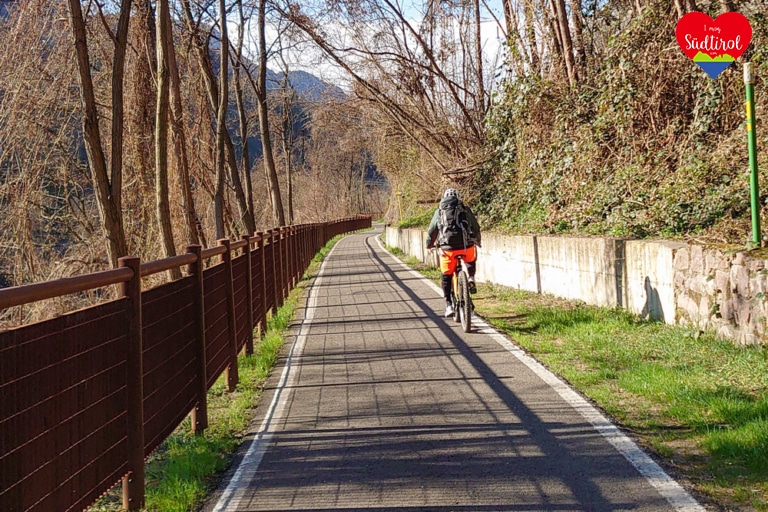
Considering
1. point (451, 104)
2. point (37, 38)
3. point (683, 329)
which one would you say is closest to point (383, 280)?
point (451, 104)

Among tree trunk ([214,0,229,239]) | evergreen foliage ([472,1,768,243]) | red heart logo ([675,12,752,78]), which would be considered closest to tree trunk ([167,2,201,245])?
tree trunk ([214,0,229,239])

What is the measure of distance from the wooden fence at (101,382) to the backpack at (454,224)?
161 inches

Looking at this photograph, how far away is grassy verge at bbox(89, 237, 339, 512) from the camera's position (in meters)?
4.84

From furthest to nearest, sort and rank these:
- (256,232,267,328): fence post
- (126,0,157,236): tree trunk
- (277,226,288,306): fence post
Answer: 1. (126,0,157,236): tree trunk
2. (277,226,288,306): fence post
3. (256,232,267,328): fence post

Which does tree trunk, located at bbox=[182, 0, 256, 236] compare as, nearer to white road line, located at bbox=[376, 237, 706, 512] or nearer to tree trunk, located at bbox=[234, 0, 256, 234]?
tree trunk, located at bbox=[234, 0, 256, 234]

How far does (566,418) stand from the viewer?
6.00m

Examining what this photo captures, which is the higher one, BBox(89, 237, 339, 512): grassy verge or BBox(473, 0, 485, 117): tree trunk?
BBox(473, 0, 485, 117): tree trunk

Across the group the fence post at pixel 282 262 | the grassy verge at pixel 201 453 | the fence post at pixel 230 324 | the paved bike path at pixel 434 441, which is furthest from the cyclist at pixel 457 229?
the fence post at pixel 282 262

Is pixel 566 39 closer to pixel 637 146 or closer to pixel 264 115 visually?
pixel 637 146

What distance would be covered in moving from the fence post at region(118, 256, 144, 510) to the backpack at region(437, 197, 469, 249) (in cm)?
638

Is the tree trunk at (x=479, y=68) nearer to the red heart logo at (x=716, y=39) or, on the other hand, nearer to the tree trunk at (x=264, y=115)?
the tree trunk at (x=264, y=115)

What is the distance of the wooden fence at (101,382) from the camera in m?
3.27

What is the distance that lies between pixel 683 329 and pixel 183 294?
5.39m

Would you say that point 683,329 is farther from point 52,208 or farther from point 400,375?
point 52,208
